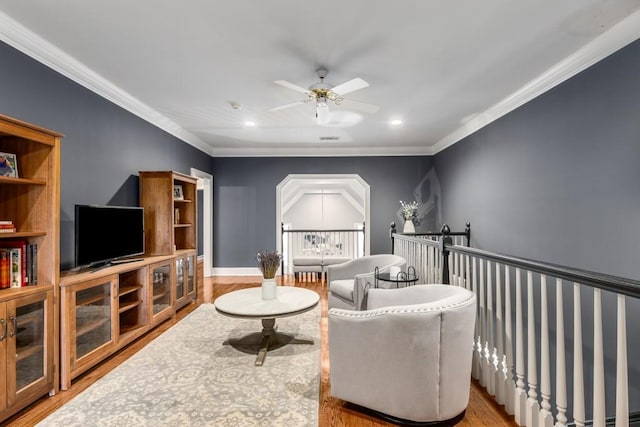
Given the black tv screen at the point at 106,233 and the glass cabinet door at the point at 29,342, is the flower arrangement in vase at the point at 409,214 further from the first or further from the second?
the glass cabinet door at the point at 29,342

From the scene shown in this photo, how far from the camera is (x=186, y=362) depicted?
8.85ft

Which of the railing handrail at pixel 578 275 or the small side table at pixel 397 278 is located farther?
the small side table at pixel 397 278

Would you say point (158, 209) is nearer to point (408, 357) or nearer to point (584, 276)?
point (408, 357)

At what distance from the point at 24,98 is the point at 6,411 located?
6.94 feet

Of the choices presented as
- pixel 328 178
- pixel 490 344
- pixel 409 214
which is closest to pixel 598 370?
pixel 490 344

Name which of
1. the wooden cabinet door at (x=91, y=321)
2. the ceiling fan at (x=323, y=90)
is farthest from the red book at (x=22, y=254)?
the ceiling fan at (x=323, y=90)

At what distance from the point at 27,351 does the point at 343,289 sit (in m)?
2.57

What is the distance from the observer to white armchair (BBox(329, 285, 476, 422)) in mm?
1769

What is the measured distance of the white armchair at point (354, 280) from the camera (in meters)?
3.23

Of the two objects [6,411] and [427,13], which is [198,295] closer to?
[6,411]

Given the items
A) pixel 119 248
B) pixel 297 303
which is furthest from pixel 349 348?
pixel 119 248

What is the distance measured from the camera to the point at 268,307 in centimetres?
269

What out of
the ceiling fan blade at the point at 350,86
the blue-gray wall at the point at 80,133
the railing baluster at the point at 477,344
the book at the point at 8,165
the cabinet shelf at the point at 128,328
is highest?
the ceiling fan blade at the point at 350,86

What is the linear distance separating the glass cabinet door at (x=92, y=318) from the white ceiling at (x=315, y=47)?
6.18ft
